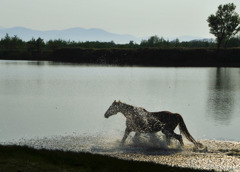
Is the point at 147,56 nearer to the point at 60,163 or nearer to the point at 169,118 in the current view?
the point at 169,118

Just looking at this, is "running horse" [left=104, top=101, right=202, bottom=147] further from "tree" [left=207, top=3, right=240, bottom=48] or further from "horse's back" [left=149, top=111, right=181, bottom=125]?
"tree" [left=207, top=3, right=240, bottom=48]

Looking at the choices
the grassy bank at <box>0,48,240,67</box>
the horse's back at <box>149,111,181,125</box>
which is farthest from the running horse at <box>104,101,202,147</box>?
the grassy bank at <box>0,48,240,67</box>

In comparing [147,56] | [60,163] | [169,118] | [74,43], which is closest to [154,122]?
[169,118]

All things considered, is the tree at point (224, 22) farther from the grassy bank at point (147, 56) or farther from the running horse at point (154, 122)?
the running horse at point (154, 122)

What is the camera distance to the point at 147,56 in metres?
113

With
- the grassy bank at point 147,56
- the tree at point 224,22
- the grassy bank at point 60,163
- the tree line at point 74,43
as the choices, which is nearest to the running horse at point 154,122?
the grassy bank at point 60,163

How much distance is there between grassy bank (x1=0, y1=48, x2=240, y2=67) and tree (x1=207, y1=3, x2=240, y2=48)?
347 inches

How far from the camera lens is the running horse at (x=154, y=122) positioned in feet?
48.2

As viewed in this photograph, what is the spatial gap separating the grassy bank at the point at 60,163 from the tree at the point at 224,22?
10650 centimetres

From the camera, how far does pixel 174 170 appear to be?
34.4ft

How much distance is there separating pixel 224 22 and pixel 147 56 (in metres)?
28.9

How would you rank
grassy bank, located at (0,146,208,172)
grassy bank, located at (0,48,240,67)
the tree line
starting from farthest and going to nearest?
the tree line
grassy bank, located at (0,48,240,67)
grassy bank, located at (0,146,208,172)

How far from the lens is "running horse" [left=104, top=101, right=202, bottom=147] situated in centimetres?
1470

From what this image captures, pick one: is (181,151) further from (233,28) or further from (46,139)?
(233,28)
